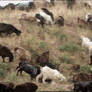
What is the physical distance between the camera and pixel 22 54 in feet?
50.1

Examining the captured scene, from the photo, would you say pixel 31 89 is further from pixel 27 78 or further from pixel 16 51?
pixel 16 51

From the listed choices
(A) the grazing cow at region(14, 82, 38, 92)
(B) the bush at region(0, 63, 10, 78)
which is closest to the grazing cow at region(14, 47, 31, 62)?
(B) the bush at region(0, 63, 10, 78)

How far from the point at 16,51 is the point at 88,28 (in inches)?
257

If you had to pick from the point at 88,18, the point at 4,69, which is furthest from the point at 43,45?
the point at 88,18

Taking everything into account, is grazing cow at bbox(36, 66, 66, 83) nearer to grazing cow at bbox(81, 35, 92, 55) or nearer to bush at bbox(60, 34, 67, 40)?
grazing cow at bbox(81, 35, 92, 55)

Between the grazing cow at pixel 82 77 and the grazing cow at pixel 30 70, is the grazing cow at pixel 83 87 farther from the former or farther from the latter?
the grazing cow at pixel 30 70

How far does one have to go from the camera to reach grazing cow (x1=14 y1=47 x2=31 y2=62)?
15250 millimetres

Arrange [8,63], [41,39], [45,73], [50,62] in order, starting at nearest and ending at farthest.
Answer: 1. [45,73]
2. [8,63]
3. [50,62]
4. [41,39]

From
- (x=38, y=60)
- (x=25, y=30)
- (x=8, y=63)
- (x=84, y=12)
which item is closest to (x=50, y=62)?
(x=38, y=60)

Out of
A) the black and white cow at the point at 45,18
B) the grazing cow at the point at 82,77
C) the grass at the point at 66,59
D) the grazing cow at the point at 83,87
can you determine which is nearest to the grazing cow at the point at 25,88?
the grazing cow at the point at 83,87

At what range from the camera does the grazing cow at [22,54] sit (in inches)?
600

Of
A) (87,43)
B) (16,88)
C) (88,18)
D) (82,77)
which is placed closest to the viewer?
(16,88)

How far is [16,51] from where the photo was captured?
15.4 m

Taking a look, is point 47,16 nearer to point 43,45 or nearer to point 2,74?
A: point 43,45
